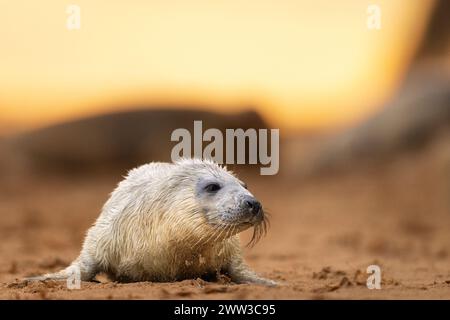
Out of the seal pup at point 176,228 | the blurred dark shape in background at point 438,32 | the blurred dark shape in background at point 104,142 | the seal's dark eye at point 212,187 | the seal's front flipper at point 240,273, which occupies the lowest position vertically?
the seal's front flipper at point 240,273

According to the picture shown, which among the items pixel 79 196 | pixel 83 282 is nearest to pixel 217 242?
pixel 83 282

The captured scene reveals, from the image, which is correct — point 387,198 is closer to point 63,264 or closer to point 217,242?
point 63,264

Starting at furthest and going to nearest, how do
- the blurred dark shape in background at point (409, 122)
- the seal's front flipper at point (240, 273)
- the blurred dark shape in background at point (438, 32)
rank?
1. the blurred dark shape in background at point (438, 32)
2. the blurred dark shape in background at point (409, 122)
3. the seal's front flipper at point (240, 273)

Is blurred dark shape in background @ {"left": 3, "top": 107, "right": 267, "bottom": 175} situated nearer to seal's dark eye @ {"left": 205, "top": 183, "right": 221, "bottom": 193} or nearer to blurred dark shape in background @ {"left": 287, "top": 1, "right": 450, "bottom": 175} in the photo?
blurred dark shape in background @ {"left": 287, "top": 1, "right": 450, "bottom": 175}

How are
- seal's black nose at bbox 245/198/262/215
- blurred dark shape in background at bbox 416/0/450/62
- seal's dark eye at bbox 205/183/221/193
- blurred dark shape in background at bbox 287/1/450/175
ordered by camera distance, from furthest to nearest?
blurred dark shape in background at bbox 416/0/450/62, blurred dark shape in background at bbox 287/1/450/175, seal's dark eye at bbox 205/183/221/193, seal's black nose at bbox 245/198/262/215

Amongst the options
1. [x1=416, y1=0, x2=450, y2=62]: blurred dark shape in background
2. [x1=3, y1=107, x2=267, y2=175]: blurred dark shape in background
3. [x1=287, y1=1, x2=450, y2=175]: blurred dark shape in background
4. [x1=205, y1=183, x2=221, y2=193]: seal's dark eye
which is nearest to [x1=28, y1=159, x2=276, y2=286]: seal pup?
[x1=205, y1=183, x2=221, y2=193]: seal's dark eye

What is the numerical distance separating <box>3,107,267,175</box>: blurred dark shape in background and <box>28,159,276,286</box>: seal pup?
18.1 m

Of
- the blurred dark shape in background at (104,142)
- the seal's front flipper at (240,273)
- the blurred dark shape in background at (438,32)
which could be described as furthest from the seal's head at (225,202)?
the blurred dark shape in background at (438,32)

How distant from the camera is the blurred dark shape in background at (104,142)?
2604 centimetres

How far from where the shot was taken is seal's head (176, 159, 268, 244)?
6621 mm

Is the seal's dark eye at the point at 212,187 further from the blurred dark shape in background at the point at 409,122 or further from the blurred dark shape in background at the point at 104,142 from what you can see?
the blurred dark shape in background at the point at 104,142

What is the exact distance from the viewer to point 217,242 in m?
7.02

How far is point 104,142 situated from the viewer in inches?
1042

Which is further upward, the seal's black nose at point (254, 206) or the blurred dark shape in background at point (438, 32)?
the blurred dark shape in background at point (438, 32)
